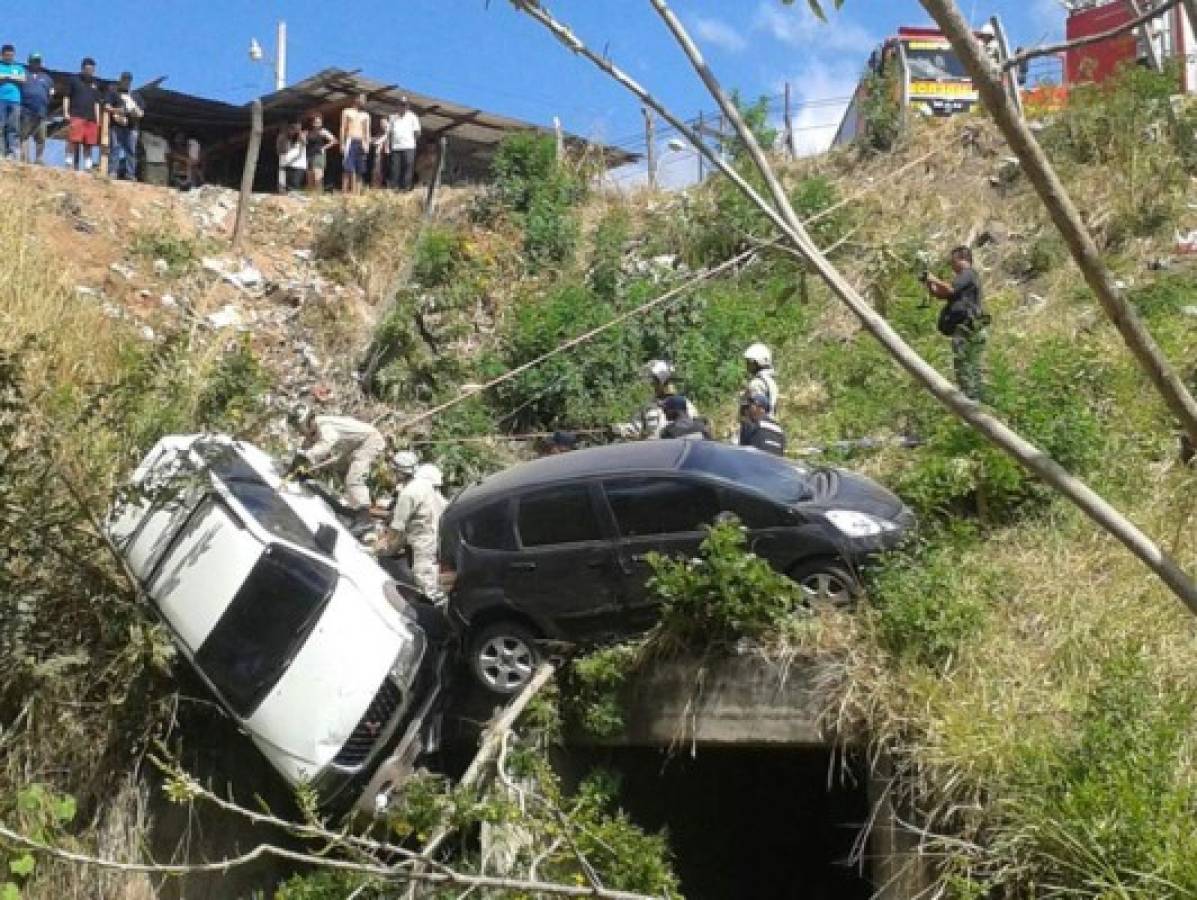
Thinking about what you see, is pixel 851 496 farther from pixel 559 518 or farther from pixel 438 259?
pixel 438 259

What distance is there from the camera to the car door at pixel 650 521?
9461 mm

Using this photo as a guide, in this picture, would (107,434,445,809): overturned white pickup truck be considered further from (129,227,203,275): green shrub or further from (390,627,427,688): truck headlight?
(129,227,203,275): green shrub

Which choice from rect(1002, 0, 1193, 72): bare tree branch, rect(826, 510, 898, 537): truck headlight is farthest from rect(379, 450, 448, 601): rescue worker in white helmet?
rect(1002, 0, 1193, 72): bare tree branch

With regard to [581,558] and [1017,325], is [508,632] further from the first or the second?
[1017,325]

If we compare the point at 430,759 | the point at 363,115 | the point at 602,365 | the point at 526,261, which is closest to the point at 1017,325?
the point at 602,365

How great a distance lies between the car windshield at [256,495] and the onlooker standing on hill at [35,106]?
36.4ft

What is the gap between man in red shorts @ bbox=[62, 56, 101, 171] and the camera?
66.8ft

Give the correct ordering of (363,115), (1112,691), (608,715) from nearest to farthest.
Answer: (1112,691)
(608,715)
(363,115)

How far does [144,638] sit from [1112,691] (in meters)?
6.35

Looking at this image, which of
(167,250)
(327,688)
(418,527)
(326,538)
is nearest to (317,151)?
(167,250)

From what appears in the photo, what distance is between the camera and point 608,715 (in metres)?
9.34

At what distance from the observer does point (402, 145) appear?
22.6 m

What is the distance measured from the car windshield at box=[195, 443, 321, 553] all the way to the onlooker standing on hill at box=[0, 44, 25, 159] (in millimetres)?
10849

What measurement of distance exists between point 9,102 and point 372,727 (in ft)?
44.6
